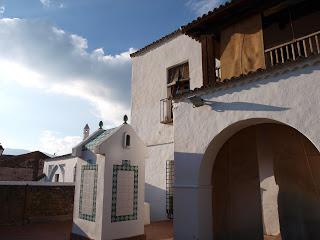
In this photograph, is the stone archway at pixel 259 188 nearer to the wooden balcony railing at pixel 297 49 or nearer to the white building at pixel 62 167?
the wooden balcony railing at pixel 297 49

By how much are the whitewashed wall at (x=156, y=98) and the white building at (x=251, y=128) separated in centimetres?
381

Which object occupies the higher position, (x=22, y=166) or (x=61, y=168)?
(x=22, y=166)

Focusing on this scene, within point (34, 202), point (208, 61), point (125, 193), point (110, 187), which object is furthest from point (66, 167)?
point (208, 61)

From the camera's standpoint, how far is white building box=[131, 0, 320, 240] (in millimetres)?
5832

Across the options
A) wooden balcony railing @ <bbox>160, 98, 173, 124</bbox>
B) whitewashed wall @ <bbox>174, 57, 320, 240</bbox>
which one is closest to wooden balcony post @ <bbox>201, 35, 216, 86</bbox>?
whitewashed wall @ <bbox>174, 57, 320, 240</bbox>

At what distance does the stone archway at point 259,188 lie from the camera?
777 centimetres

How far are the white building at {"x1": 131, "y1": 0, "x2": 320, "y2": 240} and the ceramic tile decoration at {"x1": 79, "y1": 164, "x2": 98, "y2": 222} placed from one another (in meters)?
2.65

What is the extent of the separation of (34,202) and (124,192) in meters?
6.29

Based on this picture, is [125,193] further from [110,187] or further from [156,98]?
[156,98]

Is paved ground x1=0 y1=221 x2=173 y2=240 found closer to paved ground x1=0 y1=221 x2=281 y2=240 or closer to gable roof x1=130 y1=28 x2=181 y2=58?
paved ground x1=0 y1=221 x2=281 y2=240

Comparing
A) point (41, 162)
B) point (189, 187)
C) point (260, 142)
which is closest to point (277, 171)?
point (260, 142)

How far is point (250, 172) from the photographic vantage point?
327 inches

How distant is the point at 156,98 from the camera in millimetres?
13992

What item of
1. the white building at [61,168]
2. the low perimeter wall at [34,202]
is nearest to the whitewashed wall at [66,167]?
the white building at [61,168]
